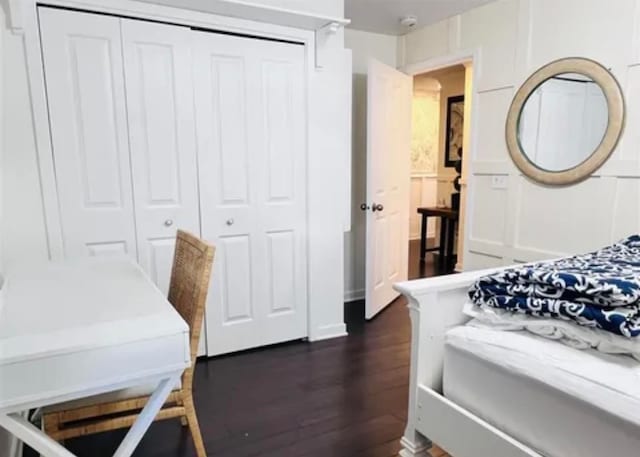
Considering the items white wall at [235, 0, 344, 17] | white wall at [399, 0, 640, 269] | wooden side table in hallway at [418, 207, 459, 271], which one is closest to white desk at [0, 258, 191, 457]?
white wall at [235, 0, 344, 17]

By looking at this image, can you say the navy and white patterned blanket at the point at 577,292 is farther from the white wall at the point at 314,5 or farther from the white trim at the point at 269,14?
the white wall at the point at 314,5

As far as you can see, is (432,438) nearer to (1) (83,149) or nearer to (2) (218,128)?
(2) (218,128)

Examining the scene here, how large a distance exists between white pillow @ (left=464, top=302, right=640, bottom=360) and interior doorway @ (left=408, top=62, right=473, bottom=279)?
312 centimetres

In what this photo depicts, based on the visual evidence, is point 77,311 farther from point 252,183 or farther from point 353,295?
point 353,295

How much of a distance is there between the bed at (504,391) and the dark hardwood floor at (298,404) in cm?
33

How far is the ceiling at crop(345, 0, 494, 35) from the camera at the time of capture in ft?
10.1

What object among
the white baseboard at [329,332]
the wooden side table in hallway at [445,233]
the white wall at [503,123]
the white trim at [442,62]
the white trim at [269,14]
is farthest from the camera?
the wooden side table in hallway at [445,233]

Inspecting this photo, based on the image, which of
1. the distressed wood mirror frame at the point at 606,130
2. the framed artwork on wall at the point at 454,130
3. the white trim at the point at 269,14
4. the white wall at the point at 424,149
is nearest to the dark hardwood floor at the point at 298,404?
the distressed wood mirror frame at the point at 606,130

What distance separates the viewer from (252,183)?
2.64m

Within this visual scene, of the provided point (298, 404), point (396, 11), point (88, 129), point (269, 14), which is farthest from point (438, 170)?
point (88, 129)

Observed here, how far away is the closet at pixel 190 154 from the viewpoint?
2189mm

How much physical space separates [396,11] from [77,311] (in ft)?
9.86

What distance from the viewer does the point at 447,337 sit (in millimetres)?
1543

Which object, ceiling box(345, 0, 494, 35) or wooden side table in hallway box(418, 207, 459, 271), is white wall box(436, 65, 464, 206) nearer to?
wooden side table in hallway box(418, 207, 459, 271)
